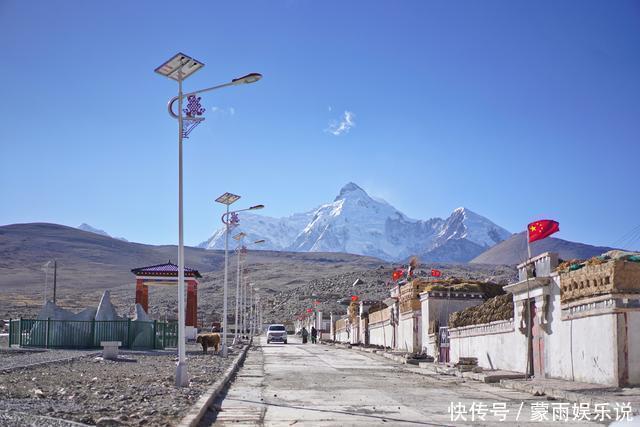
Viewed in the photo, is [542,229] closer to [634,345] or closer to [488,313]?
[634,345]

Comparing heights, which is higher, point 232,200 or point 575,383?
point 232,200

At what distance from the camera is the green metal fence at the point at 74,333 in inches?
1465

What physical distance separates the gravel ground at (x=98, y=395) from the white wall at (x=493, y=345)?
9.18 m

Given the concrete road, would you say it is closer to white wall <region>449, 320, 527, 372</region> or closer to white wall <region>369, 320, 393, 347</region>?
white wall <region>449, 320, 527, 372</region>

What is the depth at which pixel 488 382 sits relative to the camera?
20203mm

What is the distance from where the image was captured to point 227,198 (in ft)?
108

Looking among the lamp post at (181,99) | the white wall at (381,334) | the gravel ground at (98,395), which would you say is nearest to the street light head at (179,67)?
the lamp post at (181,99)

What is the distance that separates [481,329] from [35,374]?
14981 mm

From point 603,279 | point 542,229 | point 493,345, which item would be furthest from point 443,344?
point 603,279

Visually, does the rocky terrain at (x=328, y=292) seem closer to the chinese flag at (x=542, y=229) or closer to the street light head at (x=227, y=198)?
the street light head at (x=227, y=198)

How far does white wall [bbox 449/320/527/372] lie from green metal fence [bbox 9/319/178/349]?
60.2 feet

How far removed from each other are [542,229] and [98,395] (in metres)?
12.5

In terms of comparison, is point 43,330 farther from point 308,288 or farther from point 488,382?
point 308,288

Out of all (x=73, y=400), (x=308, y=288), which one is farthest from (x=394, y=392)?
(x=308, y=288)
